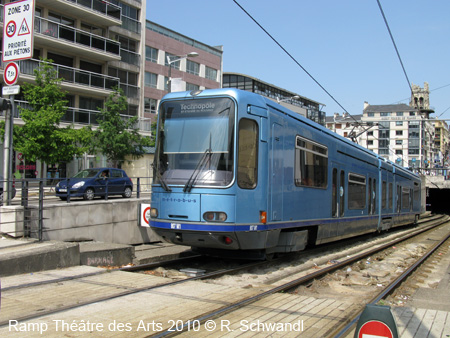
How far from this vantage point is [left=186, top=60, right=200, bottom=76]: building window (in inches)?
1854

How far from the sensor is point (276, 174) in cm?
922

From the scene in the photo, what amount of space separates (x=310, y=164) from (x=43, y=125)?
17186 millimetres

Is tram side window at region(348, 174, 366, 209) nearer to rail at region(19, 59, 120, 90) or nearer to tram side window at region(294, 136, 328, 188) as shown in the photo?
tram side window at region(294, 136, 328, 188)

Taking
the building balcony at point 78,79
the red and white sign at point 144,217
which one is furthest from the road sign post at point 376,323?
the building balcony at point 78,79

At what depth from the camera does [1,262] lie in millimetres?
7375

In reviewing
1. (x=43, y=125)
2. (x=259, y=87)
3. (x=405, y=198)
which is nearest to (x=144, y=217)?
(x=43, y=125)

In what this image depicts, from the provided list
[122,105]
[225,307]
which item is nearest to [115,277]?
[225,307]

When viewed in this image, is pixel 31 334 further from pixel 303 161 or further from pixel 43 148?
pixel 43 148

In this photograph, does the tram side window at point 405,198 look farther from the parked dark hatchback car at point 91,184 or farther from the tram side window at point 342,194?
the parked dark hatchback car at point 91,184

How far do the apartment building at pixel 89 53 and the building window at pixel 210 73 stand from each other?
34.3 ft

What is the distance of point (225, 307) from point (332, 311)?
143cm

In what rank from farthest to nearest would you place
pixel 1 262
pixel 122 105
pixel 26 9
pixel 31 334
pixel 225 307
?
pixel 122 105, pixel 26 9, pixel 1 262, pixel 225 307, pixel 31 334

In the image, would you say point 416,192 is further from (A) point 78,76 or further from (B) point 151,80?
(B) point 151,80

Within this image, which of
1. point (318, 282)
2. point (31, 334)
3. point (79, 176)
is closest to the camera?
point (31, 334)
